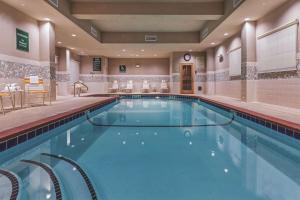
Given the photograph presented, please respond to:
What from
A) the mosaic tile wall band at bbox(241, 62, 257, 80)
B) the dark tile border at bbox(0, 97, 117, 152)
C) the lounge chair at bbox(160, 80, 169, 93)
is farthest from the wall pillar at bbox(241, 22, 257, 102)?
the lounge chair at bbox(160, 80, 169, 93)

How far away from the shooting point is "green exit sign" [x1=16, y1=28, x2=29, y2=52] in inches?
277

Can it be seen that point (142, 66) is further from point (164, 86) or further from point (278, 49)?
point (278, 49)

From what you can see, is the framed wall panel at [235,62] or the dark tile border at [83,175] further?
the framed wall panel at [235,62]

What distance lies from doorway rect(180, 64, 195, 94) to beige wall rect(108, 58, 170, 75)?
327cm

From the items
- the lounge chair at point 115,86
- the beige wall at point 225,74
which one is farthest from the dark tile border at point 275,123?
the lounge chair at point 115,86

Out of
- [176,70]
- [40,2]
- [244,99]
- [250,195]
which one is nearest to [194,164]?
[250,195]

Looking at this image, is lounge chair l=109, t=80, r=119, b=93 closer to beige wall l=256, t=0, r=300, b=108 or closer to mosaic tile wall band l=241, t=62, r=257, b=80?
mosaic tile wall band l=241, t=62, r=257, b=80

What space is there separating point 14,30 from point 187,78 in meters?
9.91

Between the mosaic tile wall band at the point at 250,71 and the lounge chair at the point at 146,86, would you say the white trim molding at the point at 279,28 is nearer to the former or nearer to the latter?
the mosaic tile wall band at the point at 250,71

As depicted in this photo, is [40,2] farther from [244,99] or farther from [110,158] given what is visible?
[244,99]

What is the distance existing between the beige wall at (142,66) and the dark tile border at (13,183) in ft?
52.1

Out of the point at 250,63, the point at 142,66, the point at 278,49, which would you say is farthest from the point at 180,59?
the point at 278,49

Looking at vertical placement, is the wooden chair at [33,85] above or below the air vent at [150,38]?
below

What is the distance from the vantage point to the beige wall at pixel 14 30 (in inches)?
252
